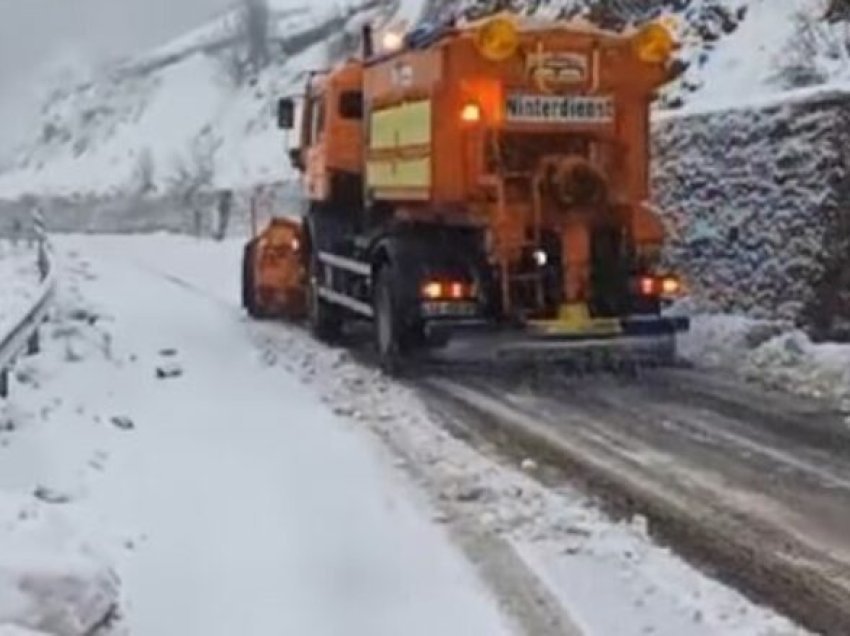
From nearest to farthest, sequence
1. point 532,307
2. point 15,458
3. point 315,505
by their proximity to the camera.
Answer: point 315,505, point 15,458, point 532,307

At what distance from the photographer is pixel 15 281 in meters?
26.3

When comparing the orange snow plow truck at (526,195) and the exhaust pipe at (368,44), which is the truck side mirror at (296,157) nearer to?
the exhaust pipe at (368,44)

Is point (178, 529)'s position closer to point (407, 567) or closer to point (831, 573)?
point (407, 567)

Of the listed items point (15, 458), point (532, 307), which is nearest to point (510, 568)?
point (15, 458)

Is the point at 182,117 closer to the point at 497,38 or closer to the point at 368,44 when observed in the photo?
the point at 368,44

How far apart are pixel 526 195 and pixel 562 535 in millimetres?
6843

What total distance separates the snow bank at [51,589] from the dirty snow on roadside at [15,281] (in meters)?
5.45

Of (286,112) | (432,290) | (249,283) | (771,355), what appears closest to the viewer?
(771,355)

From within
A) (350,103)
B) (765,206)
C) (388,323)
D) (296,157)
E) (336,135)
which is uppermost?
(350,103)

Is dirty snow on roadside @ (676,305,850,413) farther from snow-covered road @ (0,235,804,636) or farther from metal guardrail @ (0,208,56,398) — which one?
metal guardrail @ (0,208,56,398)

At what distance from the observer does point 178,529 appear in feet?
29.8

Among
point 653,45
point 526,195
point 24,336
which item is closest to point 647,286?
point 526,195

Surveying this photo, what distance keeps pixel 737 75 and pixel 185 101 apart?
5042 centimetres

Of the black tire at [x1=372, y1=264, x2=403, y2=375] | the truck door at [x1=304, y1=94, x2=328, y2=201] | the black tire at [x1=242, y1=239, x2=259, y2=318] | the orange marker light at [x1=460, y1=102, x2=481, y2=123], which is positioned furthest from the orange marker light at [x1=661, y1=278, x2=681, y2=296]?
the black tire at [x1=242, y1=239, x2=259, y2=318]
